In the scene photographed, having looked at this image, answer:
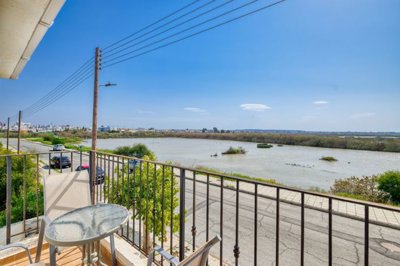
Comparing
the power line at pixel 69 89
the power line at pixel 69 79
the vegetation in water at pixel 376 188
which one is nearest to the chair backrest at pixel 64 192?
the power line at pixel 69 79

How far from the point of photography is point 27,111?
61.6 ft

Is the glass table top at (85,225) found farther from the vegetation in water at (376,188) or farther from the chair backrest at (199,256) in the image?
the vegetation in water at (376,188)

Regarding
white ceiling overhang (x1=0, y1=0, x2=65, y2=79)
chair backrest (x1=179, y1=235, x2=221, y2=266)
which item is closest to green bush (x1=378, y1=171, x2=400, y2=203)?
chair backrest (x1=179, y1=235, x2=221, y2=266)

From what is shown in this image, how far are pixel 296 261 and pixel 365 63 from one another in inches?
524

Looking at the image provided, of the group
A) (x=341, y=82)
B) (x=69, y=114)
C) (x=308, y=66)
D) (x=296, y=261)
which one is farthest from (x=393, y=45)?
(x=69, y=114)

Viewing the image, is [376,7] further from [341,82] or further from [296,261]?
[341,82]

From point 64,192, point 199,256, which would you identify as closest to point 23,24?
point 64,192

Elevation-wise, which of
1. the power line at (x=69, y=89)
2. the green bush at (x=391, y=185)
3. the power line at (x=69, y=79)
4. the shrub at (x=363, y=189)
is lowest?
the shrub at (x=363, y=189)

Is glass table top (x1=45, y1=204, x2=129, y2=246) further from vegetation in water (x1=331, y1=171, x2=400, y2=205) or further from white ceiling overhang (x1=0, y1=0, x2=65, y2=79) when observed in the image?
vegetation in water (x1=331, y1=171, x2=400, y2=205)

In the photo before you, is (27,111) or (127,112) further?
(127,112)

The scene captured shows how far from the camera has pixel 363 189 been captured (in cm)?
1037

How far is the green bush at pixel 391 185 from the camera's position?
8734 millimetres

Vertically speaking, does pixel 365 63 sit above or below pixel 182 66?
below

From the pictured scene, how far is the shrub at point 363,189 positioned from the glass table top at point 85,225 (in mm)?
11967
